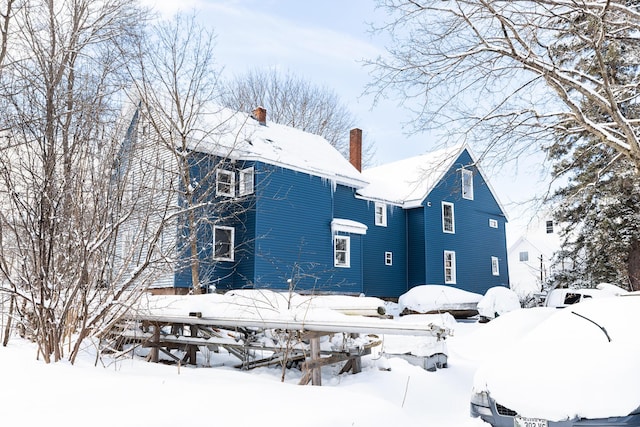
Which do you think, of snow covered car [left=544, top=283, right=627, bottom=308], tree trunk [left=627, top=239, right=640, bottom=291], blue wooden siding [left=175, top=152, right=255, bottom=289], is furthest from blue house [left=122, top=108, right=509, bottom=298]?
tree trunk [left=627, top=239, right=640, bottom=291]

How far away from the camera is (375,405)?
6000mm

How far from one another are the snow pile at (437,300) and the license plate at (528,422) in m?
18.6

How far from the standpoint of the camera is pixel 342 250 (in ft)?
77.5

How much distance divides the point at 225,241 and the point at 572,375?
17.3m

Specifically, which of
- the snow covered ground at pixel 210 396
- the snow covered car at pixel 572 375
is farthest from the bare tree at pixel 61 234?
the snow covered car at pixel 572 375

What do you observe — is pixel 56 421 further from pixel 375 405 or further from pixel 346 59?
pixel 346 59

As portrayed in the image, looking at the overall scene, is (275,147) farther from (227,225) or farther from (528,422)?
(528,422)

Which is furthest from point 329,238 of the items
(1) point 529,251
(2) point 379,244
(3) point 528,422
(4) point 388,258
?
(1) point 529,251

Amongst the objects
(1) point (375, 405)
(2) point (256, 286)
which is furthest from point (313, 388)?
(2) point (256, 286)

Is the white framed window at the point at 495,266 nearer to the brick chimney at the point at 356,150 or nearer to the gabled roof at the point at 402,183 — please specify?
the gabled roof at the point at 402,183

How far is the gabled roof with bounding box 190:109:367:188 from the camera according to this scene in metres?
19.5

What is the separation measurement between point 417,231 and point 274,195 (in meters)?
10.0

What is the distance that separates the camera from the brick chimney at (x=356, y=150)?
1118 inches

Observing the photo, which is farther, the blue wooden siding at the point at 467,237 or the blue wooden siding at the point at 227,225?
the blue wooden siding at the point at 467,237
